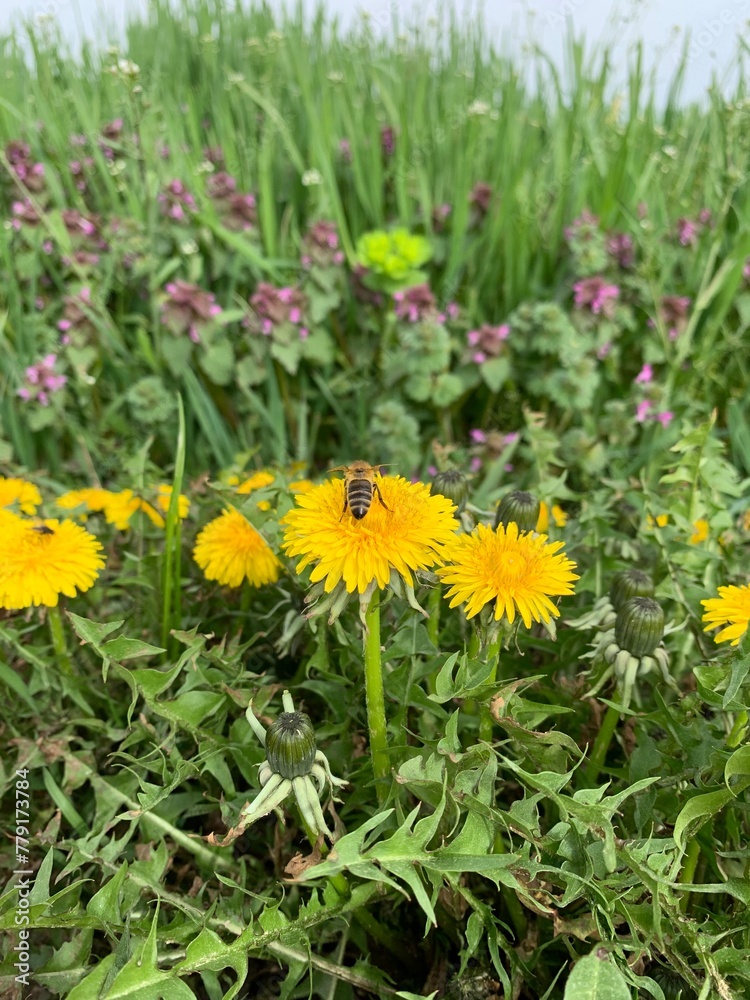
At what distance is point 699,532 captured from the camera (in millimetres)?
1462

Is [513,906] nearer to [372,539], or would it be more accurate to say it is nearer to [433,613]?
[433,613]

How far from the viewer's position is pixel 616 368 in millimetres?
2359

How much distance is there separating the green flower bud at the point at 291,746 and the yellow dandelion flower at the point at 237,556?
0.43 meters

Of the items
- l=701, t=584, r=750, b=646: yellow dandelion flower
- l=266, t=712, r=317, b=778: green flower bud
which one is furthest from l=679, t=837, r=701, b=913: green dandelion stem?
l=266, t=712, r=317, b=778: green flower bud

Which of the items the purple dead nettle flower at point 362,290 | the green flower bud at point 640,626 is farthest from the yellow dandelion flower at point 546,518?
the purple dead nettle flower at point 362,290

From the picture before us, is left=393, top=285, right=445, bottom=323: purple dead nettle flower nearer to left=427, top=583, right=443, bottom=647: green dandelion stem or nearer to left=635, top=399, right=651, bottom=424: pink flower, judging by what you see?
left=635, top=399, right=651, bottom=424: pink flower

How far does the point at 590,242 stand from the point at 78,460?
164 cm

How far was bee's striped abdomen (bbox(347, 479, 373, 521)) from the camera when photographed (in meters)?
0.80

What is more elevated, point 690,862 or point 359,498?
point 359,498

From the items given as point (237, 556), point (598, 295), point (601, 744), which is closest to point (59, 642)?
point (237, 556)

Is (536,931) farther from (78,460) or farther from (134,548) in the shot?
(78,460)

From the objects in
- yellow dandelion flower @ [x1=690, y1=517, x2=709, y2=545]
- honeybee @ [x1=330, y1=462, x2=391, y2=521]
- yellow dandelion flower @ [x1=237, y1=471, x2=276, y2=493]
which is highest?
honeybee @ [x1=330, y1=462, x2=391, y2=521]

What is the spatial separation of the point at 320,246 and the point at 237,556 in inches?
51.5

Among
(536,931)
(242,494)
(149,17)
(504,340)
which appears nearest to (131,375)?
(504,340)
